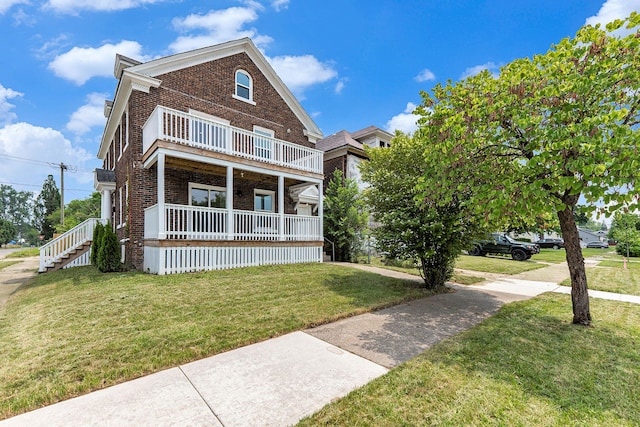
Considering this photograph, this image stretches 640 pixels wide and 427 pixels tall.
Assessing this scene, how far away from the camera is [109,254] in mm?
9336

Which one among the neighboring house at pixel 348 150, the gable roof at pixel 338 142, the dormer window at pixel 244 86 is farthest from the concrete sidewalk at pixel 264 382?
the gable roof at pixel 338 142

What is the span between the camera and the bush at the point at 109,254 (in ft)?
30.5

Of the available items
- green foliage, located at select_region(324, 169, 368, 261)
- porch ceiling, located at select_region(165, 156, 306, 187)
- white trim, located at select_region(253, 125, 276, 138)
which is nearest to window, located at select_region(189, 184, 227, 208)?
porch ceiling, located at select_region(165, 156, 306, 187)

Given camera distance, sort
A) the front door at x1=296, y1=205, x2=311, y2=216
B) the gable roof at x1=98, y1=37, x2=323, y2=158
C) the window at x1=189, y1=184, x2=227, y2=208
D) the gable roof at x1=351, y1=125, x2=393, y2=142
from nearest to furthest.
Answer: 1. the gable roof at x1=98, y1=37, x2=323, y2=158
2. the window at x1=189, y1=184, x2=227, y2=208
3. the front door at x1=296, y1=205, x2=311, y2=216
4. the gable roof at x1=351, y1=125, x2=393, y2=142

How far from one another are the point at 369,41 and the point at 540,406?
11894 millimetres

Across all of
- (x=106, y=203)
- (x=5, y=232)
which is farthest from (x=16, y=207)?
(x=106, y=203)

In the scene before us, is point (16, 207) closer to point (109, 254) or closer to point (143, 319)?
point (109, 254)

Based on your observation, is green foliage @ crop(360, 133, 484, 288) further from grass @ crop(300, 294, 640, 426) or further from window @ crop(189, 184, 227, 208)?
window @ crop(189, 184, 227, 208)

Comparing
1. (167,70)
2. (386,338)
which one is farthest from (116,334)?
(167,70)

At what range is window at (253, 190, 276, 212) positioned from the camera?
43.7 ft

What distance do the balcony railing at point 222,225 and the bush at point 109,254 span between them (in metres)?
1.03

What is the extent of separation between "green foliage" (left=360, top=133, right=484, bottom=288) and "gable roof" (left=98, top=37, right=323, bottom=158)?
26.5 ft

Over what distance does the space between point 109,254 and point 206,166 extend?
4.20m

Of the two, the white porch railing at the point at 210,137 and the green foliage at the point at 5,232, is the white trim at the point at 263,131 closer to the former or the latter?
the white porch railing at the point at 210,137
